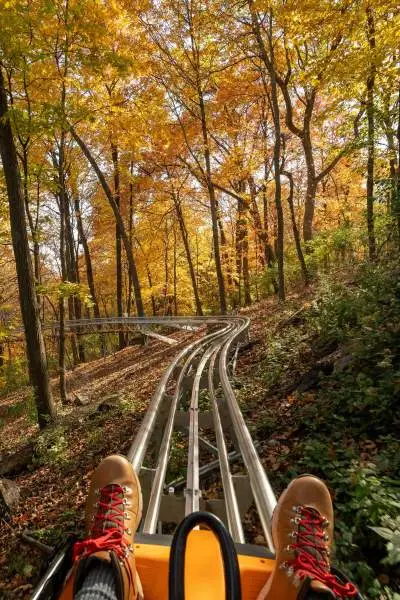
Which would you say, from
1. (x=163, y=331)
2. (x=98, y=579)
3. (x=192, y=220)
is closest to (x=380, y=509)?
(x=98, y=579)

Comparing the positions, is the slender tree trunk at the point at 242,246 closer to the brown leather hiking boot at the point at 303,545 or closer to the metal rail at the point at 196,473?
the metal rail at the point at 196,473

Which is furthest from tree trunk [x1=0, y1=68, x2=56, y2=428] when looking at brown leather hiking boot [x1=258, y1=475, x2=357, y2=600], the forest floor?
brown leather hiking boot [x1=258, y1=475, x2=357, y2=600]

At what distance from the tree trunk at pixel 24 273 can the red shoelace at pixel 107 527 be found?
7.29 meters

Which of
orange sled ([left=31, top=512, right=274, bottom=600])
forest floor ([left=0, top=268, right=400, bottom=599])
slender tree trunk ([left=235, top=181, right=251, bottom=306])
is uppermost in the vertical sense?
slender tree trunk ([left=235, top=181, right=251, bottom=306])

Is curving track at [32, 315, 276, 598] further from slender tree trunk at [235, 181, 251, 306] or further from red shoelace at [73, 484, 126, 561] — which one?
slender tree trunk at [235, 181, 251, 306]

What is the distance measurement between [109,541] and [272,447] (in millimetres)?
2699

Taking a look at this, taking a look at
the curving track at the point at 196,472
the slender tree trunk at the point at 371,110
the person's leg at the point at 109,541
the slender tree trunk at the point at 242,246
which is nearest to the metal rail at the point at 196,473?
Result: the curving track at the point at 196,472

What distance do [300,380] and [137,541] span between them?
4062 millimetres

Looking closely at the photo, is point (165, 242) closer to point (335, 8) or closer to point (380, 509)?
point (335, 8)

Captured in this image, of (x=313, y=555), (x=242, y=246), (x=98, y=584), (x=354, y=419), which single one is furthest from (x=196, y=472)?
(x=242, y=246)

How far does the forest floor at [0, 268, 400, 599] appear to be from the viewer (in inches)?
113

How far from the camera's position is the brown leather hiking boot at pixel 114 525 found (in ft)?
5.71

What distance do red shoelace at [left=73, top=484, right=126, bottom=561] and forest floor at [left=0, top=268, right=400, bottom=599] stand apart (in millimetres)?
1499

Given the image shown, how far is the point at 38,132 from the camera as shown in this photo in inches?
320
